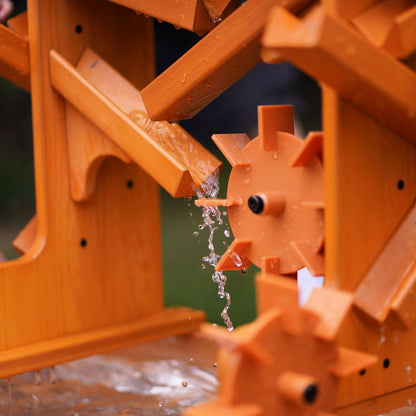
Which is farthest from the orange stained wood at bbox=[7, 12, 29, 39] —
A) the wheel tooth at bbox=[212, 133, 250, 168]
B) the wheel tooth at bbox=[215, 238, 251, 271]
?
the wheel tooth at bbox=[215, 238, 251, 271]

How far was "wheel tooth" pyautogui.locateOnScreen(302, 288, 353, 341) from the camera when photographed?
Answer: 3.18 ft

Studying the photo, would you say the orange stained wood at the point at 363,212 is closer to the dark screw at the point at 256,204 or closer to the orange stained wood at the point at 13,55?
the dark screw at the point at 256,204

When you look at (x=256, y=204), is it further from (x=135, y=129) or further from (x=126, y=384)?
(x=126, y=384)

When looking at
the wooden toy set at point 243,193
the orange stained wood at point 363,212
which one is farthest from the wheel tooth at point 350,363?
the orange stained wood at point 363,212

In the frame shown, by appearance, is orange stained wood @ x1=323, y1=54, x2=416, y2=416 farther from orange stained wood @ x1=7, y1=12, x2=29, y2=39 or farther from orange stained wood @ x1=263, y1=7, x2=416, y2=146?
orange stained wood @ x1=7, y1=12, x2=29, y2=39

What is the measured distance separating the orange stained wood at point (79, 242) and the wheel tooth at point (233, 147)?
2.13 feet

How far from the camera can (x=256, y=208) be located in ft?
4.32

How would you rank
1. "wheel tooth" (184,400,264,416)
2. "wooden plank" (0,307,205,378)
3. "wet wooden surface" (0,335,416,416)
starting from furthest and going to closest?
"wet wooden surface" (0,335,416,416) → "wooden plank" (0,307,205,378) → "wheel tooth" (184,400,264,416)

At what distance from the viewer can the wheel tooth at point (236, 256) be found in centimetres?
141

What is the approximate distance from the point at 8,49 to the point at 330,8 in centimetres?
105

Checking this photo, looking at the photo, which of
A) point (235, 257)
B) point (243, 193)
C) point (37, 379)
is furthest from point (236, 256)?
point (37, 379)

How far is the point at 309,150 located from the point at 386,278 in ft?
0.83

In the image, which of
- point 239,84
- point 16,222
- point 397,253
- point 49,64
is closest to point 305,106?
point 239,84

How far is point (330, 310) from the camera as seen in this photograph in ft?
3.22
